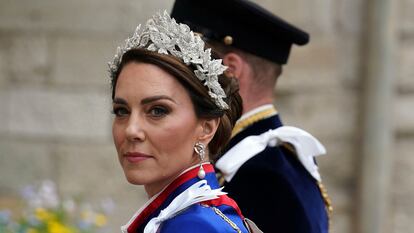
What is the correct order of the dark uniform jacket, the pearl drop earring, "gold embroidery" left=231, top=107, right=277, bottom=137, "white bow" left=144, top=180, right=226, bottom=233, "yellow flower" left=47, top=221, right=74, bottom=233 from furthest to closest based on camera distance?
"yellow flower" left=47, top=221, right=74, bottom=233 → "gold embroidery" left=231, top=107, right=277, bottom=137 → the dark uniform jacket → the pearl drop earring → "white bow" left=144, top=180, right=226, bottom=233

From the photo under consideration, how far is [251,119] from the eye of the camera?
330 cm

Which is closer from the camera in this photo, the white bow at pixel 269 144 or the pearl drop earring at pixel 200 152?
the pearl drop earring at pixel 200 152

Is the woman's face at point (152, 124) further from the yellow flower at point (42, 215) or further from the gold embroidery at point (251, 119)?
the yellow flower at point (42, 215)

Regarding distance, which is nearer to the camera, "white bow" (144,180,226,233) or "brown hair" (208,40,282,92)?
"white bow" (144,180,226,233)

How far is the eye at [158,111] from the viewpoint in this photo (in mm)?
2291

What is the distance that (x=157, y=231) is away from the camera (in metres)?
2.27

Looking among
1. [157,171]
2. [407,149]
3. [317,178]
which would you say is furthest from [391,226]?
[157,171]

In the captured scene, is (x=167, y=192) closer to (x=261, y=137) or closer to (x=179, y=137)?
(x=179, y=137)

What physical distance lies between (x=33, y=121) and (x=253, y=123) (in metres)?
2.42

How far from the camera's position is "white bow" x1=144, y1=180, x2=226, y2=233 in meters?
2.26

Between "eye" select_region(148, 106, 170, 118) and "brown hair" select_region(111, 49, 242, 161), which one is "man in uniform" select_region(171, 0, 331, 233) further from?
"eye" select_region(148, 106, 170, 118)

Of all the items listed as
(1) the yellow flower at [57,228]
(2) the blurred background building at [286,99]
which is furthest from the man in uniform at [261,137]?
(2) the blurred background building at [286,99]

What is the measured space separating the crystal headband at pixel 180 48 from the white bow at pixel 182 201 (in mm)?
213

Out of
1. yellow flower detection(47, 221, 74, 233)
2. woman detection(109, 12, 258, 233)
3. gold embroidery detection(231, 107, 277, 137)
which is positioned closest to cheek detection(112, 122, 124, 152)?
woman detection(109, 12, 258, 233)
